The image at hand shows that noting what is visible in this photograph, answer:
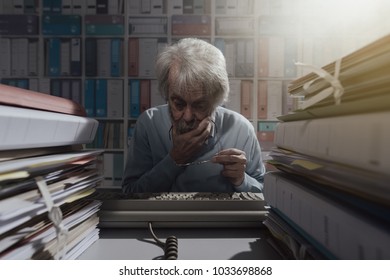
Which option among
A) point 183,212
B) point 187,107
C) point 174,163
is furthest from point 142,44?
point 183,212

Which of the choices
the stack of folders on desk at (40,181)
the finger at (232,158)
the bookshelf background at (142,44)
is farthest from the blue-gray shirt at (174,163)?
the bookshelf background at (142,44)

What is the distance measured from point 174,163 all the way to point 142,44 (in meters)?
1.49

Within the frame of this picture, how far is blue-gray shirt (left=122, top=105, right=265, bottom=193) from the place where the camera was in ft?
4.14

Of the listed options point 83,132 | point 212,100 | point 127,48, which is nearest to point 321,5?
point 127,48

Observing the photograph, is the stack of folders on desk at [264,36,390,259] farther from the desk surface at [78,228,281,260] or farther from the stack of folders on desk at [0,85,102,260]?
the stack of folders on desk at [0,85,102,260]

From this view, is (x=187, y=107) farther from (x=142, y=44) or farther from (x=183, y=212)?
(x=142, y=44)

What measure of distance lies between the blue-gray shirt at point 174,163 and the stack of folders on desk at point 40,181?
81cm

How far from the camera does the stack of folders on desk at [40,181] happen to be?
27cm

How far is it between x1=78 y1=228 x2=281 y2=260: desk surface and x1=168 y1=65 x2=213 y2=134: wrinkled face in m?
0.79

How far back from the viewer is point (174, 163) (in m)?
1.26

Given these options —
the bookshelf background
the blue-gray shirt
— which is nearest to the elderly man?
the blue-gray shirt

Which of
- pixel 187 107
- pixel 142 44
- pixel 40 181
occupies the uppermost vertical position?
pixel 142 44

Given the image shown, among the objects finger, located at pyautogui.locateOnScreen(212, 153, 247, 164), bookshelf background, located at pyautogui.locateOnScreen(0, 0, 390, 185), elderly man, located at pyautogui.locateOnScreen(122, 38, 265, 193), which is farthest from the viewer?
bookshelf background, located at pyautogui.locateOnScreen(0, 0, 390, 185)

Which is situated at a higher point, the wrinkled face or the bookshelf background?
the bookshelf background
